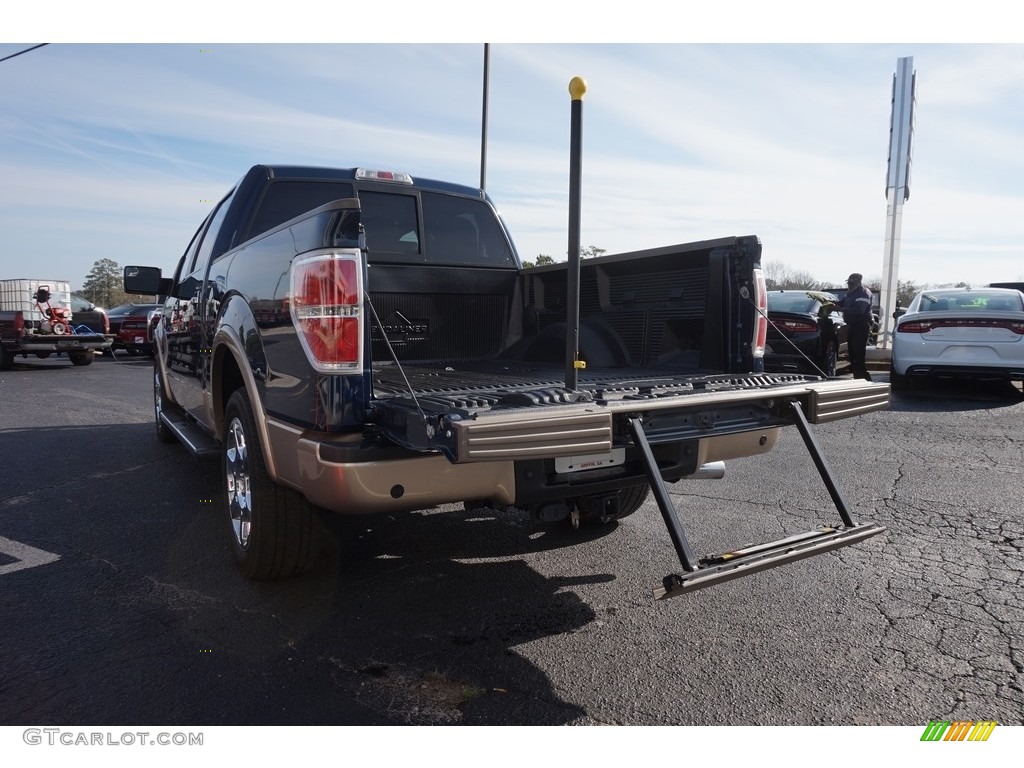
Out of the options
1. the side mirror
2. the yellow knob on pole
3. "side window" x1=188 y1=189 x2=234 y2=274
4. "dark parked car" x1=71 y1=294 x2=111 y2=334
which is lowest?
"dark parked car" x1=71 y1=294 x2=111 y2=334

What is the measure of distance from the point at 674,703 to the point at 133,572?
8.70 feet

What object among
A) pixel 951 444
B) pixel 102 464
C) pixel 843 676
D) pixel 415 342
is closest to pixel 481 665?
pixel 843 676

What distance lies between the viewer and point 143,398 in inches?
Answer: 415

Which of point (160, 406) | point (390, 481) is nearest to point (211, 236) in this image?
point (160, 406)

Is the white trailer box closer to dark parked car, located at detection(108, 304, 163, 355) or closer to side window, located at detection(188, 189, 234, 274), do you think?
dark parked car, located at detection(108, 304, 163, 355)

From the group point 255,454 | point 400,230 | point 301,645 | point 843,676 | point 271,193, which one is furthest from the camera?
point 400,230

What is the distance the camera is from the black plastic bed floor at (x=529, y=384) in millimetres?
2701

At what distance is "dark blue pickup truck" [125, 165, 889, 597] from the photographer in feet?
8.70

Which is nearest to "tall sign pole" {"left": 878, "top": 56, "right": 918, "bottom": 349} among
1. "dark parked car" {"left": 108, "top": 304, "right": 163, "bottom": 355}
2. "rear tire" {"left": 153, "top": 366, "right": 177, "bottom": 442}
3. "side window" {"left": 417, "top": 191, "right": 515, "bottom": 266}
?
"side window" {"left": 417, "top": 191, "right": 515, "bottom": 266}

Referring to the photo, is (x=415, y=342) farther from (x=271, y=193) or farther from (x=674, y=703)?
(x=674, y=703)

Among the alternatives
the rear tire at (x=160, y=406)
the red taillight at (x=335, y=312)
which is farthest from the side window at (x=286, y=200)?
the rear tire at (x=160, y=406)

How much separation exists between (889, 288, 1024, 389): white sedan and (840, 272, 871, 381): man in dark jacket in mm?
717

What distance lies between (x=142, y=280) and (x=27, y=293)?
1334cm

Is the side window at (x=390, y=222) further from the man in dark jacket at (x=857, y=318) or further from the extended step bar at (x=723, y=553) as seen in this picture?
the man in dark jacket at (x=857, y=318)
